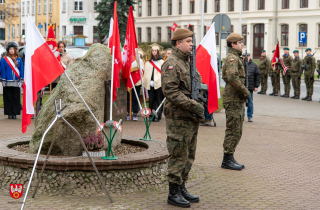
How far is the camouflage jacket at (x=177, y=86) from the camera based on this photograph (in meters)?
5.02

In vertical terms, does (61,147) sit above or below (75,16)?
below

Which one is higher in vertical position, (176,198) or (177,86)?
(177,86)

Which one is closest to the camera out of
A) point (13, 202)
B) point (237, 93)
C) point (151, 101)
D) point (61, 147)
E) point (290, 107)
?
point (13, 202)

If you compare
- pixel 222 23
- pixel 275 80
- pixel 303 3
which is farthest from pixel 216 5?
pixel 222 23

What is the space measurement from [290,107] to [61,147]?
12018 mm

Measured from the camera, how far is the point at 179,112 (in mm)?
5152

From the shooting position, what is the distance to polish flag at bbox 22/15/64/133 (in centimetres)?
514

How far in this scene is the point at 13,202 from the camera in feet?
17.0

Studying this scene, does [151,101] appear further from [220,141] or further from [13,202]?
[13,202]

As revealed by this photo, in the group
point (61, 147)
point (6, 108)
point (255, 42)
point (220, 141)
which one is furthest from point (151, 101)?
point (255, 42)

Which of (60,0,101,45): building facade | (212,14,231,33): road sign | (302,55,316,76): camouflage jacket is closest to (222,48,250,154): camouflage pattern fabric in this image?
(212,14,231,33): road sign

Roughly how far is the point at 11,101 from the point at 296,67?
12271mm

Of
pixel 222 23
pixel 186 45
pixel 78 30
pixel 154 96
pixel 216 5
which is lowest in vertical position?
pixel 154 96

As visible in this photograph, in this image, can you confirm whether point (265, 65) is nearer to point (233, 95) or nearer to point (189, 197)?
point (233, 95)
